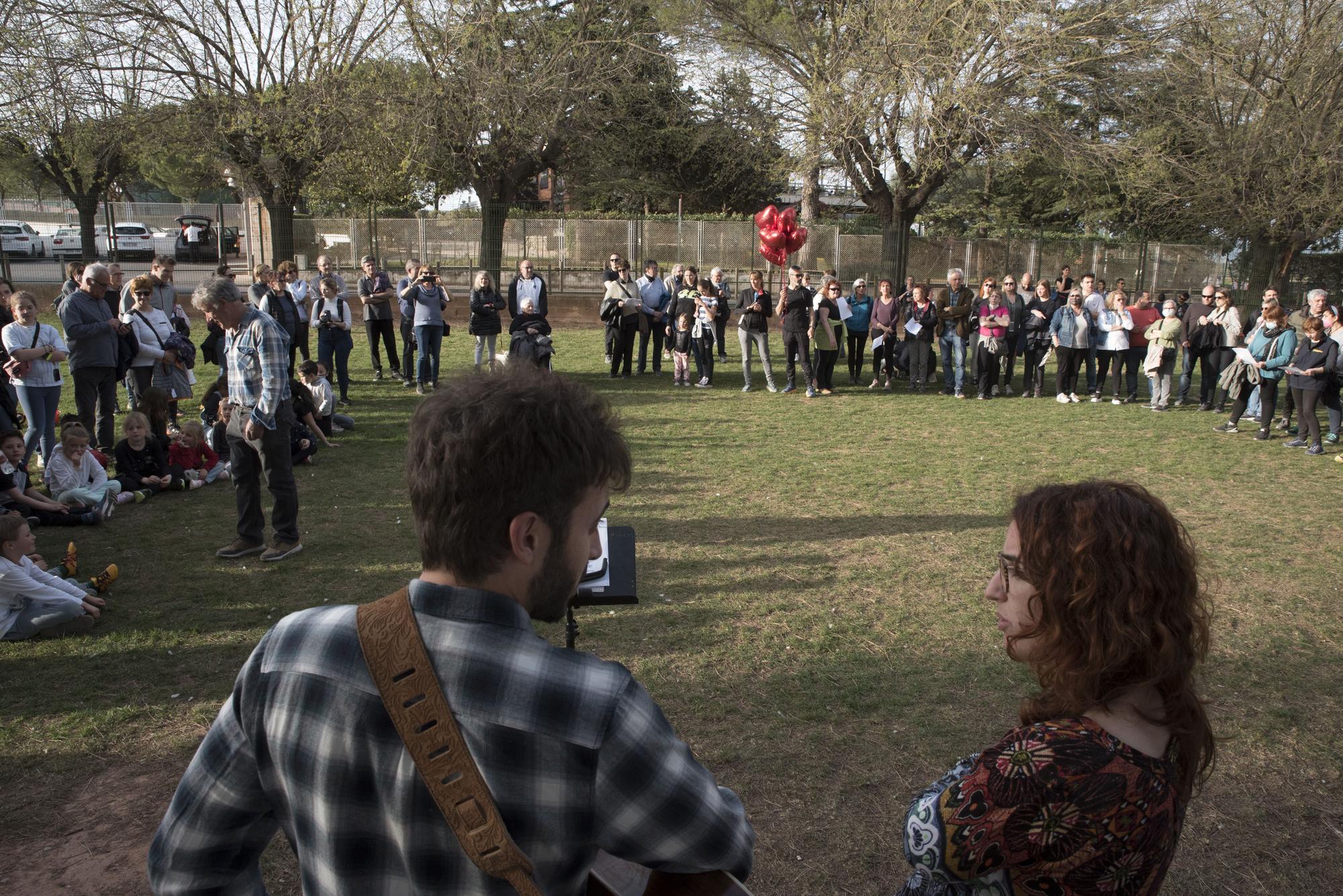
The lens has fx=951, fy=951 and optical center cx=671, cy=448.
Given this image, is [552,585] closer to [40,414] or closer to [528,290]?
[40,414]

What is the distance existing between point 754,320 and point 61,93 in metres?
14.8

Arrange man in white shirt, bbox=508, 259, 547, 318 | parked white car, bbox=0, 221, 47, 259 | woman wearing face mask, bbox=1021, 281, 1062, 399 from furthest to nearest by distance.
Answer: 1. parked white car, bbox=0, 221, 47, 259
2. woman wearing face mask, bbox=1021, 281, 1062, 399
3. man in white shirt, bbox=508, 259, 547, 318

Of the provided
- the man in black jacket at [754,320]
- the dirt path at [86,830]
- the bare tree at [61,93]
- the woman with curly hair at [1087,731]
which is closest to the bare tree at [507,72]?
the bare tree at [61,93]

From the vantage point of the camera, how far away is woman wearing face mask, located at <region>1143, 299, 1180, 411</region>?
1327 cm

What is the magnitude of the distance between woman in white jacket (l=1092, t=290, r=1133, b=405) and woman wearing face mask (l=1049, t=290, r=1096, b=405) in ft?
0.46

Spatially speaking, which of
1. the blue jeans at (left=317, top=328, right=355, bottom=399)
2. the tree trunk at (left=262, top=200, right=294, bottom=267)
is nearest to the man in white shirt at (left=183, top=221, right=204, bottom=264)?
the tree trunk at (left=262, top=200, right=294, bottom=267)

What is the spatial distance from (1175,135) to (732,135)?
37.0 feet

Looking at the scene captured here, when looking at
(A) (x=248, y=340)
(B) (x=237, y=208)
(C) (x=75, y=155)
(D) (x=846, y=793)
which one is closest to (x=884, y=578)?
(D) (x=846, y=793)

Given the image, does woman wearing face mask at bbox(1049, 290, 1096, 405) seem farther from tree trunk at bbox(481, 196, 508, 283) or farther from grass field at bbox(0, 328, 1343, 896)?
tree trunk at bbox(481, 196, 508, 283)

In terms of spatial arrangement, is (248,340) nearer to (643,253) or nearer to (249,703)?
(249,703)

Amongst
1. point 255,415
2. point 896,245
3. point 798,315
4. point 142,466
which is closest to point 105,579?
point 255,415

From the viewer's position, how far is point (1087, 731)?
1602mm

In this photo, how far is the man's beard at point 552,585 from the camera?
1.37 meters

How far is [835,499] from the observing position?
8289 millimetres
